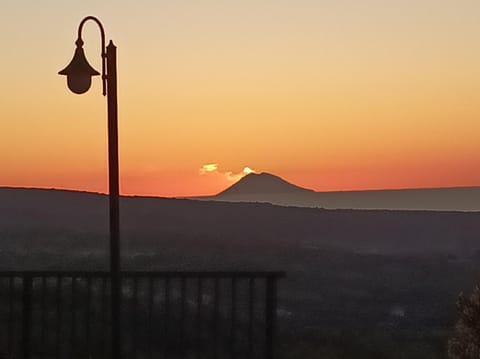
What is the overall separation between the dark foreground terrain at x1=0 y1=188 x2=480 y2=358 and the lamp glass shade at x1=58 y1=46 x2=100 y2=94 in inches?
298

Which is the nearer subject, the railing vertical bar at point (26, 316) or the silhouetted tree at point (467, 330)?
the silhouetted tree at point (467, 330)

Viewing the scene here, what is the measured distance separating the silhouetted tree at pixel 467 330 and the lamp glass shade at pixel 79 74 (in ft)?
12.7

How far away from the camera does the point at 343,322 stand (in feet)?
77.1

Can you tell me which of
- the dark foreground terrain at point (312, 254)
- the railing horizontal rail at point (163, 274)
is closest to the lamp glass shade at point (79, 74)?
the railing horizontal rail at point (163, 274)

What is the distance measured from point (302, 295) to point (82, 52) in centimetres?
2114

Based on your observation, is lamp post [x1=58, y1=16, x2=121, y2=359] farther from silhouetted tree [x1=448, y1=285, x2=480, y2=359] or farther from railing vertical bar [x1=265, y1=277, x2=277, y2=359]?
silhouetted tree [x1=448, y1=285, x2=480, y2=359]

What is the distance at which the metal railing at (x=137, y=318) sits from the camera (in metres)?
9.52

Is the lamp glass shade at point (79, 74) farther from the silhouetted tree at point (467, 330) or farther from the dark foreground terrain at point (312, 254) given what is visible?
the dark foreground terrain at point (312, 254)

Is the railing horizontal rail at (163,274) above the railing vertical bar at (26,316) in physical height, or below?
above

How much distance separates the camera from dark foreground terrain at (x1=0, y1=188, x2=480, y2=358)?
830 inches

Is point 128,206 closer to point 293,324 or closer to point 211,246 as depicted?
point 211,246

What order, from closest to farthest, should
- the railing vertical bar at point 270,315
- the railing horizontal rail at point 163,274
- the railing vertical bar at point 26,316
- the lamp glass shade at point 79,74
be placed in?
the lamp glass shade at point 79,74 < the railing horizontal rail at point 163,274 < the railing vertical bar at point 270,315 < the railing vertical bar at point 26,316

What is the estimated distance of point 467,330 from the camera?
7.88m

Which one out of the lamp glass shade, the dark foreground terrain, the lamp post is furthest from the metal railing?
the lamp glass shade
